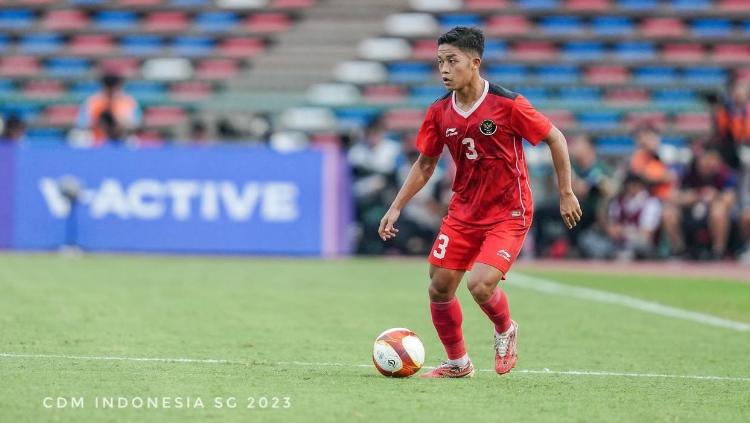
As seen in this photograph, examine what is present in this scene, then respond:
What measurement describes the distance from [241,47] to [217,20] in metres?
0.87

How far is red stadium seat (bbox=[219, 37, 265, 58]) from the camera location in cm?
2708

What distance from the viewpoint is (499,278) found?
25.4ft

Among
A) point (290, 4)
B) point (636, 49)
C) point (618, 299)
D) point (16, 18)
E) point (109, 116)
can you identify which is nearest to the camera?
point (618, 299)

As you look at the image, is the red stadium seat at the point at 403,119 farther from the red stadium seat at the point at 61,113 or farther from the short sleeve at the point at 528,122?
the short sleeve at the point at 528,122

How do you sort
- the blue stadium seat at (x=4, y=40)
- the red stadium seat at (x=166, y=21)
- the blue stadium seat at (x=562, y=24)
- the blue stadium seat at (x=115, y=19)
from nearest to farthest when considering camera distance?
the blue stadium seat at (x=562, y=24)
the red stadium seat at (x=166, y=21)
the blue stadium seat at (x=115, y=19)
the blue stadium seat at (x=4, y=40)

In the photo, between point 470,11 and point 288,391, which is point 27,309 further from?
point 470,11

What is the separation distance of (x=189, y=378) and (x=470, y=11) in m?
20.6

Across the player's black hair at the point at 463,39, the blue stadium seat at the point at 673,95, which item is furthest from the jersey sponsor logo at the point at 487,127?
the blue stadium seat at the point at 673,95

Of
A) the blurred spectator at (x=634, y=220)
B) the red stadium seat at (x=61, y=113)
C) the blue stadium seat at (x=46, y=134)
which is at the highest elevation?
the red stadium seat at (x=61, y=113)

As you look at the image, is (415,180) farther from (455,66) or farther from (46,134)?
(46,134)

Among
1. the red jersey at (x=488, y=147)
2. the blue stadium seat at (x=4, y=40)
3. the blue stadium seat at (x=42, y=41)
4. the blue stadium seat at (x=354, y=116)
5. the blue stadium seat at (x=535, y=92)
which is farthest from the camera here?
the blue stadium seat at (x=4, y=40)

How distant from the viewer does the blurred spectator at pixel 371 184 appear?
63.3 feet

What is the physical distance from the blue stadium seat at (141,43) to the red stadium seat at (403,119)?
5.53 m

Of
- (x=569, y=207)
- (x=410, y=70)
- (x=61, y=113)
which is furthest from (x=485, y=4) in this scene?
(x=569, y=207)
